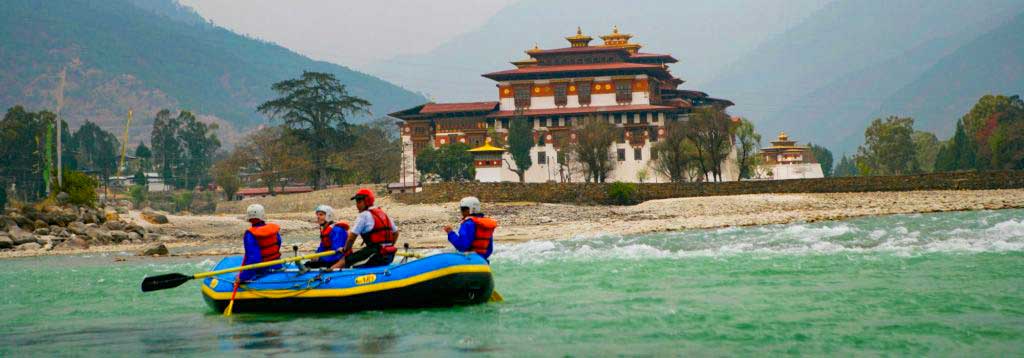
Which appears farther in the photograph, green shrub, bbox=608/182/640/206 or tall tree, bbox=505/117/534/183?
tall tree, bbox=505/117/534/183

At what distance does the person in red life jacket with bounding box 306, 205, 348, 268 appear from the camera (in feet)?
63.0

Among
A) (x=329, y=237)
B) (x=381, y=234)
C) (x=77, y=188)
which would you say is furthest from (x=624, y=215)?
(x=381, y=234)

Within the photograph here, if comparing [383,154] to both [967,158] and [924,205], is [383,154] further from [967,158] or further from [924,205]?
[924,205]

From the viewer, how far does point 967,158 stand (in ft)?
294

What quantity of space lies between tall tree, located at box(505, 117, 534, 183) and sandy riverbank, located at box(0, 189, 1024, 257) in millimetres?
20437

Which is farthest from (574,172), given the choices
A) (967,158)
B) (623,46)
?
(967,158)

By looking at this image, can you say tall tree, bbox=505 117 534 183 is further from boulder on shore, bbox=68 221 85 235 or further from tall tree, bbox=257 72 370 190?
boulder on shore, bbox=68 221 85 235

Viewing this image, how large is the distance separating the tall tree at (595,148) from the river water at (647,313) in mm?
51471

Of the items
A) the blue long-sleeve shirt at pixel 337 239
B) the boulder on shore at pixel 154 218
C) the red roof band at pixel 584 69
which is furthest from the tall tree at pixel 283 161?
the blue long-sleeve shirt at pixel 337 239

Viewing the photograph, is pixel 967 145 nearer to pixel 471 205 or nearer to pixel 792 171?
pixel 792 171

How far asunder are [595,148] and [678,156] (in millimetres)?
8085

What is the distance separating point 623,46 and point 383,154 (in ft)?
84.2

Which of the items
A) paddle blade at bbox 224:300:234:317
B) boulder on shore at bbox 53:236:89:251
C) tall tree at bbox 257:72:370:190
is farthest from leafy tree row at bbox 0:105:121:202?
paddle blade at bbox 224:300:234:317

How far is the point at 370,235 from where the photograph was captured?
18.8 meters
